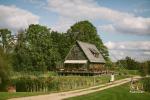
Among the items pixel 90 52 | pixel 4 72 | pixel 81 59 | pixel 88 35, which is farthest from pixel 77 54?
pixel 4 72

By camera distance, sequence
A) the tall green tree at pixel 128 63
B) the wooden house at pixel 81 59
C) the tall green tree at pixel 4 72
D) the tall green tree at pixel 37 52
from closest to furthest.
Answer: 1. the tall green tree at pixel 4 72
2. the wooden house at pixel 81 59
3. the tall green tree at pixel 37 52
4. the tall green tree at pixel 128 63

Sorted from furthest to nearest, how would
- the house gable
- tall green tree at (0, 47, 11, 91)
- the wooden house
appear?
the house gable → the wooden house → tall green tree at (0, 47, 11, 91)

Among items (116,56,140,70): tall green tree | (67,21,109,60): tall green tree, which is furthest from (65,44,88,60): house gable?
(116,56,140,70): tall green tree

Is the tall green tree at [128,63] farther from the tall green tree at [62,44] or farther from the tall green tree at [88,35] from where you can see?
the tall green tree at [62,44]

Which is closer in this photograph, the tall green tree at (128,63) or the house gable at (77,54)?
the house gable at (77,54)

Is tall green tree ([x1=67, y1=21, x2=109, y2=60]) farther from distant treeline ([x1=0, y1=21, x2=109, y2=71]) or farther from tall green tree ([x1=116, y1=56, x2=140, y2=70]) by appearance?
tall green tree ([x1=116, y1=56, x2=140, y2=70])

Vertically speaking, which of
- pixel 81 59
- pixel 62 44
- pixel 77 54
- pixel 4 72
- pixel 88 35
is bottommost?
pixel 4 72

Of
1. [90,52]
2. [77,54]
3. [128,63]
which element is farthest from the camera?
[128,63]

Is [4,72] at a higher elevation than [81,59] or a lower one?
lower

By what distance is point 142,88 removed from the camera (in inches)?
1480

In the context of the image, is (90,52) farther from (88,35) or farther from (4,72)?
(4,72)

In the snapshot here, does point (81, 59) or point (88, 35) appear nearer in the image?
point (81, 59)

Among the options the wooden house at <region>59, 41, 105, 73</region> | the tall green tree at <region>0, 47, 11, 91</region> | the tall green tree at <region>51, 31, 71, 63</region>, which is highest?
the tall green tree at <region>51, 31, 71, 63</region>

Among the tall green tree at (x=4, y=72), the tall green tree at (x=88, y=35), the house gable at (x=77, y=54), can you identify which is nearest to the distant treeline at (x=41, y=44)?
the tall green tree at (x=88, y=35)
